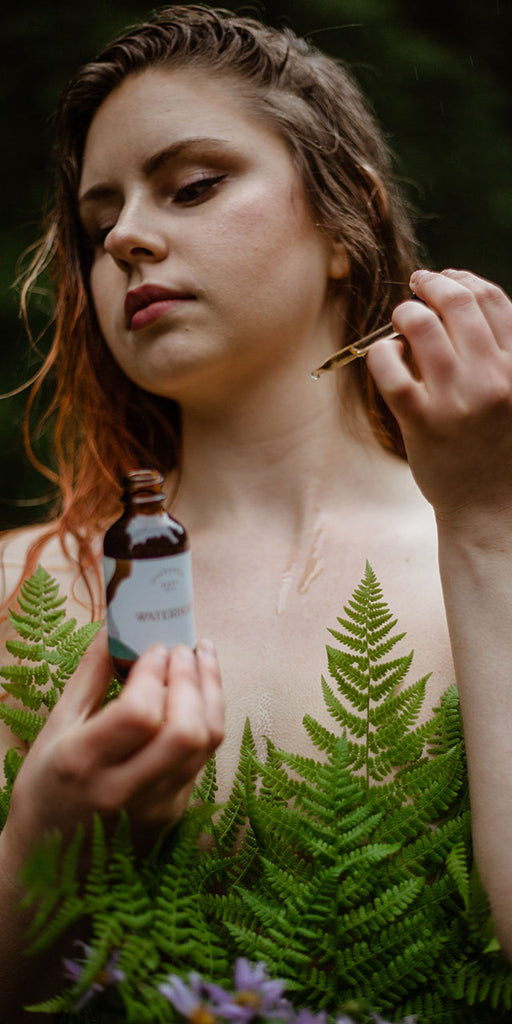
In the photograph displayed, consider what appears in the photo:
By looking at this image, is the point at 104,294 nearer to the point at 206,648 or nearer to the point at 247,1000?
the point at 206,648

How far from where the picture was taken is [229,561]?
6.38 feet

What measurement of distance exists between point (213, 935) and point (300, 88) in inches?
76.8

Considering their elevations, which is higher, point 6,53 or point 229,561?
point 6,53

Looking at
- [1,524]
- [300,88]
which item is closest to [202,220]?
[300,88]

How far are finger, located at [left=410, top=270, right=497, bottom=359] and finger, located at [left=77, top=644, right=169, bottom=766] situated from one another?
0.61m

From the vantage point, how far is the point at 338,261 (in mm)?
2158

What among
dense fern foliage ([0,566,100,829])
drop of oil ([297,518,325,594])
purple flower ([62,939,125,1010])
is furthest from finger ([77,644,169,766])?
drop of oil ([297,518,325,594])

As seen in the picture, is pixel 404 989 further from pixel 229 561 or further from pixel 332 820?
pixel 229 561

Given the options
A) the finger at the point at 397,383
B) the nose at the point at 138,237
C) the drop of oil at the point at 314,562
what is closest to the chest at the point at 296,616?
the drop of oil at the point at 314,562

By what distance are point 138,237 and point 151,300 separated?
0.42 ft

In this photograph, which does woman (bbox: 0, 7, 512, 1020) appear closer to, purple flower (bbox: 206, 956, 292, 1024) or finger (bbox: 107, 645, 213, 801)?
finger (bbox: 107, 645, 213, 801)

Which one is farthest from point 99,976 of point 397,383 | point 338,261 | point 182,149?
point 338,261

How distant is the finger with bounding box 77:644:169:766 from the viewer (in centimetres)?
92

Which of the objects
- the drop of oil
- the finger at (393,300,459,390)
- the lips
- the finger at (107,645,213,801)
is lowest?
the finger at (107,645,213,801)
